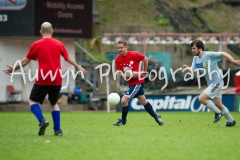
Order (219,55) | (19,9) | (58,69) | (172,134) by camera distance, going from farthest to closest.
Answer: (19,9)
(219,55)
(172,134)
(58,69)

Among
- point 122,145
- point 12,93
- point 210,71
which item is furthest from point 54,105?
point 12,93

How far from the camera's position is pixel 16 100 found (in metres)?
30.3

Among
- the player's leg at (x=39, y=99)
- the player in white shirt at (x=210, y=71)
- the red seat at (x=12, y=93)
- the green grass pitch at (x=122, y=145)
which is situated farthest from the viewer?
the red seat at (x=12, y=93)

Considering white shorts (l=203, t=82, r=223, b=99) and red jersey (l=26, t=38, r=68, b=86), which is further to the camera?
white shorts (l=203, t=82, r=223, b=99)

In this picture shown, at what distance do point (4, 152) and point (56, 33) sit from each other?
20651 millimetres

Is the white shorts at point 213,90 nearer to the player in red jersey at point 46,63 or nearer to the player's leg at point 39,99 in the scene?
the player in red jersey at point 46,63

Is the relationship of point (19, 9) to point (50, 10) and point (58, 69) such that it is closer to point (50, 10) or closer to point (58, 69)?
point (50, 10)

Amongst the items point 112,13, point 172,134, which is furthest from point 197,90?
point 172,134

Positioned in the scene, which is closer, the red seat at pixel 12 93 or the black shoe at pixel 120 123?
the black shoe at pixel 120 123

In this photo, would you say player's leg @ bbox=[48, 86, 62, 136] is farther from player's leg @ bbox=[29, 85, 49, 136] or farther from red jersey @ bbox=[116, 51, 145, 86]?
red jersey @ bbox=[116, 51, 145, 86]

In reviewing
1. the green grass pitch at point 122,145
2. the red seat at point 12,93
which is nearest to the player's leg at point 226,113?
the green grass pitch at point 122,145

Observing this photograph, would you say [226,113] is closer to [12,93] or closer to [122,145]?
[122,145]

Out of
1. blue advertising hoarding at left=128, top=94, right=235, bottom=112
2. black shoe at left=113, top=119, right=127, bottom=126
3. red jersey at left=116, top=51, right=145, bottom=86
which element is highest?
red jersey at left=116, top=51, right=145, bottom=86

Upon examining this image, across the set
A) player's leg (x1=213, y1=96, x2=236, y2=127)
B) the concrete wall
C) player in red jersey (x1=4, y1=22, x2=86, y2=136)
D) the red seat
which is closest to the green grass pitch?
player in red jersey (x1=4, y1=22, x2=86, y2=136)
